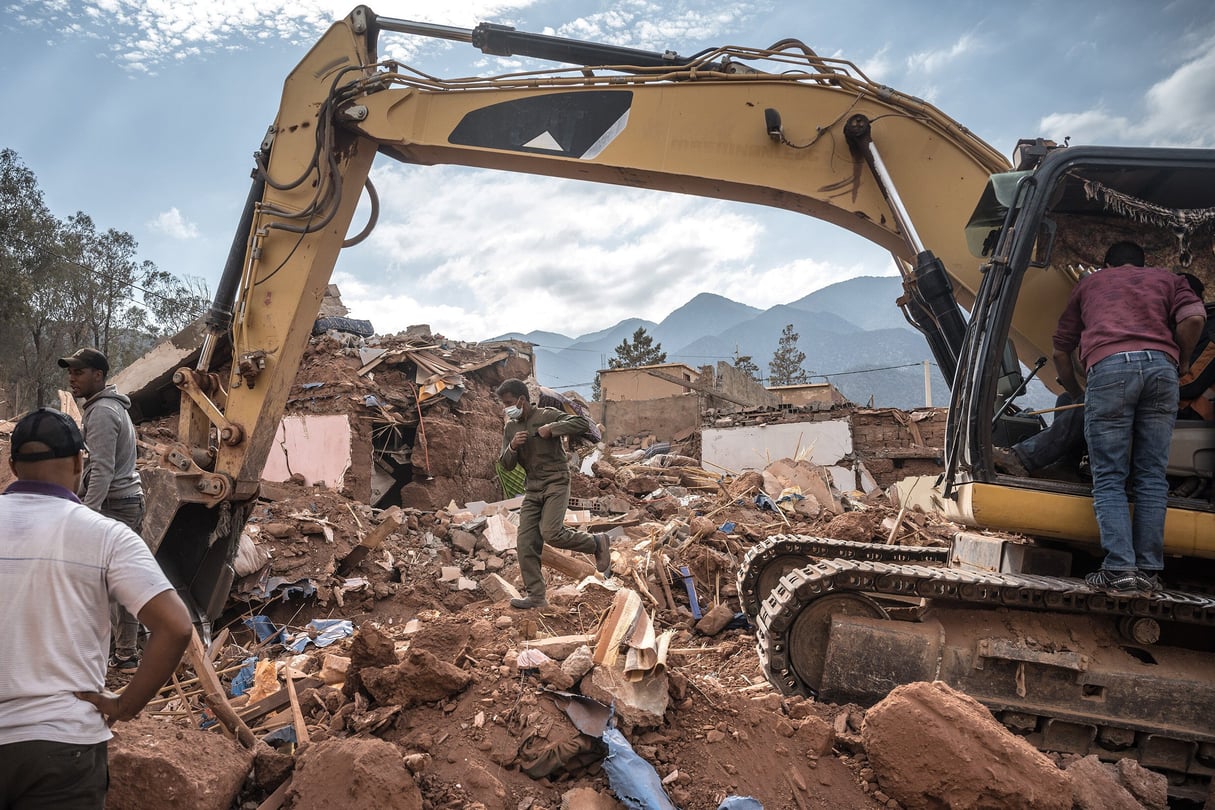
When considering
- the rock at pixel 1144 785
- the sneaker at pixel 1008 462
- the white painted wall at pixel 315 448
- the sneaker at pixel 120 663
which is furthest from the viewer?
the white painted wall at pixel 315 448

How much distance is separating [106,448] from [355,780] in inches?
127

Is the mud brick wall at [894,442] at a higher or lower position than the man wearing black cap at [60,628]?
higher

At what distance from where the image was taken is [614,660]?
342 cm

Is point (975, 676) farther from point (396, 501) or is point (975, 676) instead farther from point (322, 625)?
point (396, 501)

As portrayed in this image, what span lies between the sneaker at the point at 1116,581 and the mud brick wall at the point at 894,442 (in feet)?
55.1

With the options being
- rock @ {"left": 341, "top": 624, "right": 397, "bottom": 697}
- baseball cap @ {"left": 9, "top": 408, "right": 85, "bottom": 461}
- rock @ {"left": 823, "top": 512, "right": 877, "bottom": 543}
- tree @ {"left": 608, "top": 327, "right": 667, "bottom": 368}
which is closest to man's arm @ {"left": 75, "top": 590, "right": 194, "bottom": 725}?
baseball cap @ {"left": 9, "top": 408, "right": 85, "bottom": 461}

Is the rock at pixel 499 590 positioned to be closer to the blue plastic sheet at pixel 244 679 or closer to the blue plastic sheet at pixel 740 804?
the blue plastic sheet at pixel 244 679

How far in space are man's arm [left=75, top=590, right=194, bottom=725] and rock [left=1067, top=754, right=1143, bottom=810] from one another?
326 centimetres

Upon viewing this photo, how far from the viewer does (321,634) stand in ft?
19.1

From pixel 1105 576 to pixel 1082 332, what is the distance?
118 cm

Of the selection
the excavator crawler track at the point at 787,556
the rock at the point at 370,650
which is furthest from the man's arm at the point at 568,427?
the rock at the point at 370,650

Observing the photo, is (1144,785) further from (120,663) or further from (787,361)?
(787,361)

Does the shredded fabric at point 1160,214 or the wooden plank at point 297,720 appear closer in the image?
the wooden plank at point 297,720

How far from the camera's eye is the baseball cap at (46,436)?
78.7 inches
